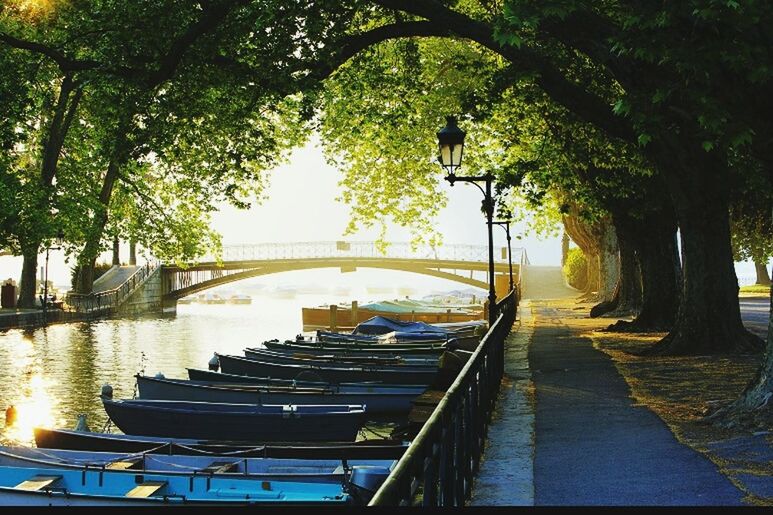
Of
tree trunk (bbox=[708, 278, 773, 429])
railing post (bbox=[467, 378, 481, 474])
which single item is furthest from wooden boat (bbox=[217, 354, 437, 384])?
railing post (bbox=[467, 378, 481, 474])

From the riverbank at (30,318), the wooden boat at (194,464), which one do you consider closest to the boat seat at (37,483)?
the wooden boat at (194,464)

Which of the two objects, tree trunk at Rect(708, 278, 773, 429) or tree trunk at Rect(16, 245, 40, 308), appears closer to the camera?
tree trunk at Rect(708, 278, 773, 429)

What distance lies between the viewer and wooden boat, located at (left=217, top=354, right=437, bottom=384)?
19.2 metres

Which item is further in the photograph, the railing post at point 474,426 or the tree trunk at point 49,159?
the tree trunk at point 49,159

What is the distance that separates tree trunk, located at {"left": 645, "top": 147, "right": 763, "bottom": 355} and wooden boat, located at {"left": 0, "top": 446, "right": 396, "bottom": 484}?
27.4 feet

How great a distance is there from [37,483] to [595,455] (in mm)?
5590

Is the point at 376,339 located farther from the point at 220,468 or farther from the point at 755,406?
the point at 755,406

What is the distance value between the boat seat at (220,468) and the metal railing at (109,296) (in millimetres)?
43130

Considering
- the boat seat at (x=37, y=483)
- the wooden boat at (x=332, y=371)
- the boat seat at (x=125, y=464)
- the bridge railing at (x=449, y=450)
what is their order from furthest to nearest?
the wooden boat at (x=332, y=371) < the boat seat at (x=125, y=464) < the boat seat at (x=37, y=483) < the bridge railing at (x=449, y=450)

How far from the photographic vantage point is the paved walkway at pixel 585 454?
22.6 feet

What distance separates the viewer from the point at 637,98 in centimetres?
1147

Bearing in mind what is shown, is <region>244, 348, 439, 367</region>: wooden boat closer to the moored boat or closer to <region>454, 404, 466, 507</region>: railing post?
the moored boat

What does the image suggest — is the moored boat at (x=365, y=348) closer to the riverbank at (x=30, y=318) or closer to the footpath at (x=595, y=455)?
the footpath at (x=595, y=455)

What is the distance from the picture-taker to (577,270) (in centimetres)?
7044
